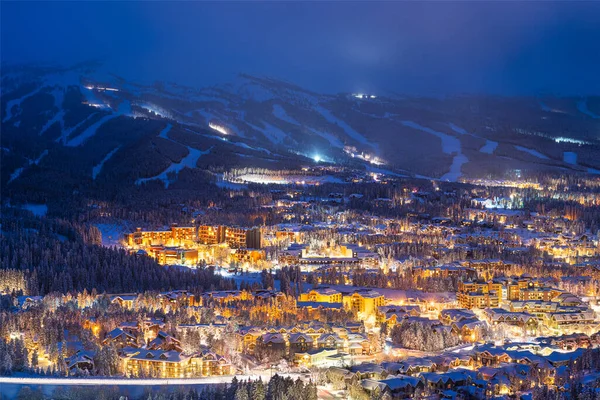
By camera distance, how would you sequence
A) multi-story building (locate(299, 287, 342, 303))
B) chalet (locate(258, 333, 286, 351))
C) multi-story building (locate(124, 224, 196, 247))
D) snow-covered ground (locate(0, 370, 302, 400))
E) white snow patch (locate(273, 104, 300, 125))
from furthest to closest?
white snow patch (locate(273, 104, 300, 125)), multi-story building (locate(124, 224, 196, 247)), multi-story building (locate(299, 287, 342, 303)), chalet (locate(258, 333, 286, 351)), snow-covered ground (locate(0, 370, 302, 400))

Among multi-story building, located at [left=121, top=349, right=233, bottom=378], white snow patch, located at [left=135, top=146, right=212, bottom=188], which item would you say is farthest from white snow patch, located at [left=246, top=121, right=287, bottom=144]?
multi-story building, located at [left=121, top=349, right=233, bottom=378]

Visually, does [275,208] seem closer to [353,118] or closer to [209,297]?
[209,297]

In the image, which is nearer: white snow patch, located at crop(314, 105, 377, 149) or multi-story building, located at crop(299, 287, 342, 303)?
multi-story building, located at crop(299, 287, 342, 303)

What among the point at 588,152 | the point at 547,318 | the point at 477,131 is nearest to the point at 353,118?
the point at 477,131

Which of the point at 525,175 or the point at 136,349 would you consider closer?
the point at 136,349

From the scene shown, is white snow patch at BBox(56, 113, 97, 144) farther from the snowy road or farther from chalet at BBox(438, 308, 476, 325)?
the snowy road

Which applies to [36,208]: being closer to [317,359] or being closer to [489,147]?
[317,359]
